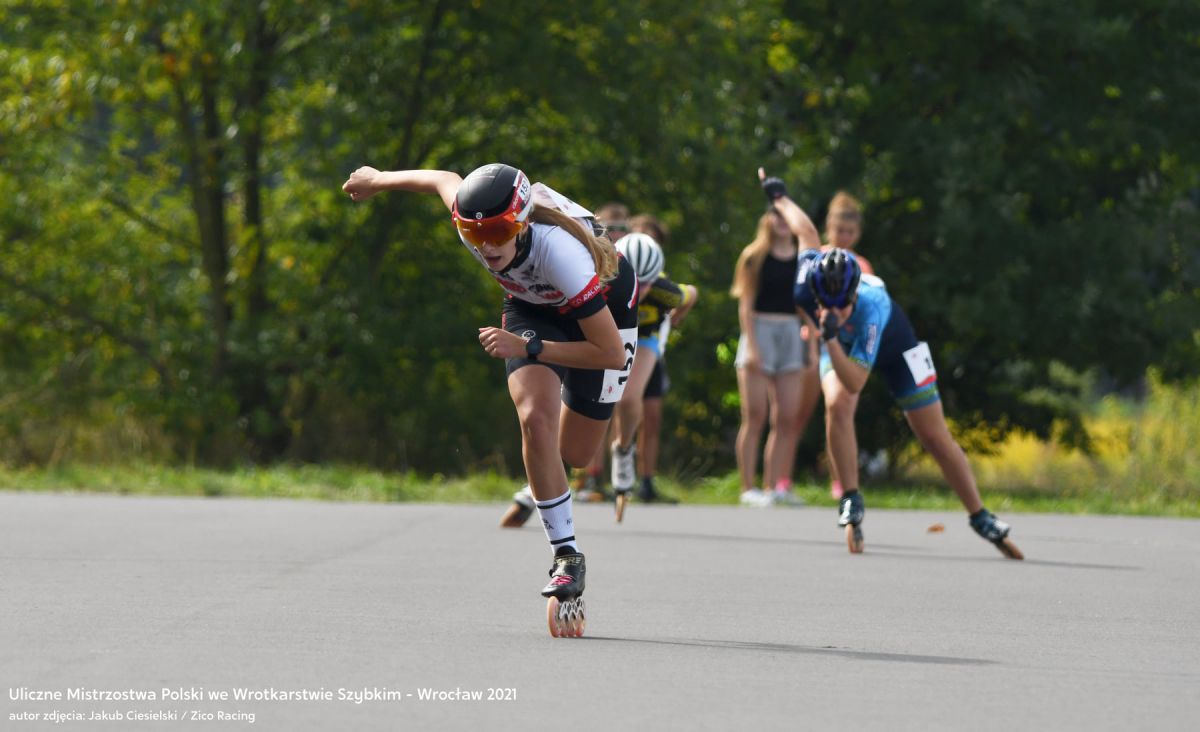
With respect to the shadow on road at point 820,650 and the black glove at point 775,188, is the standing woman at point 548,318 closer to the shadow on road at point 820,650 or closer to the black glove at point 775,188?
the shadow on road at point 820,650

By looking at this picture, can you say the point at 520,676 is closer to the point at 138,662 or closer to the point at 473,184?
the point at 138,662

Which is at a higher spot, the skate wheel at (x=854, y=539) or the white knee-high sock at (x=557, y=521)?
the white knee-high sock at (x=557, y=521)

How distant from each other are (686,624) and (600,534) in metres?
3.76

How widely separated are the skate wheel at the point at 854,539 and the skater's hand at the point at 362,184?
3.52 m

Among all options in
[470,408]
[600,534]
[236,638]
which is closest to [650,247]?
[600,534]

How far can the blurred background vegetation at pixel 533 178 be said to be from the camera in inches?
672

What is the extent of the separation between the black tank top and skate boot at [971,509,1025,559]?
3.92 meters

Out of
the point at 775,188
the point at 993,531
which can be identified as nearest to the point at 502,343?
the point at 775,188

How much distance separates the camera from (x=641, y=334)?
12.4 metres

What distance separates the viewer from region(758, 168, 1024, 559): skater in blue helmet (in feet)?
32.5

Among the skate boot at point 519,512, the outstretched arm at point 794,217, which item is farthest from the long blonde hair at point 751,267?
the outstretched arm at point 794,217

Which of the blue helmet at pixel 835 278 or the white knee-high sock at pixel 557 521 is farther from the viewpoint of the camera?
the blue helmet at pixel 835 278

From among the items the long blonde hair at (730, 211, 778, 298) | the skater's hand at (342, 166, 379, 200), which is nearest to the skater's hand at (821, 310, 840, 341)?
the skater's hand at (342, 166, 379, 200)

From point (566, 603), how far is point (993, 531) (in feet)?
12.9
